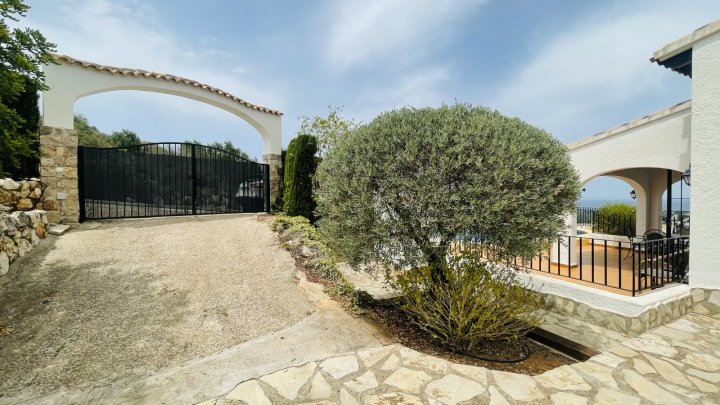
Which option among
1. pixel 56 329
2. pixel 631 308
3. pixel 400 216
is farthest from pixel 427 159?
pixel 56 329

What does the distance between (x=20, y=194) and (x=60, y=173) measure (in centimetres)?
87

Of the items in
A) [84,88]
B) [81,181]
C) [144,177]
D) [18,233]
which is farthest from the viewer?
[144,177]

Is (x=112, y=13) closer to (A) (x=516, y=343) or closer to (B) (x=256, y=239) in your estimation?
(B) (x=256, y=239)

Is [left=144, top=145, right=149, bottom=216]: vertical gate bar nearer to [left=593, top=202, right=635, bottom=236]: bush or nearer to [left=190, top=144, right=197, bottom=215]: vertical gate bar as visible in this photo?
[left=190, top=144, right=197, bottom=215]: vertical gate bar

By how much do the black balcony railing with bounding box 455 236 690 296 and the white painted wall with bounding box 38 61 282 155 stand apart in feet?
28.6

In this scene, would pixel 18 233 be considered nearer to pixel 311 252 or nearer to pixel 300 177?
pixel 311 252

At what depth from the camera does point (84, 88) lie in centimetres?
704

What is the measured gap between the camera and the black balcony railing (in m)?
3.67

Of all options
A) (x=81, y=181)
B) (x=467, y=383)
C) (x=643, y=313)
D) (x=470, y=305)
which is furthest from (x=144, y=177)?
(x=643, y=313)

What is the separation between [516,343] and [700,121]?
494 centimetres

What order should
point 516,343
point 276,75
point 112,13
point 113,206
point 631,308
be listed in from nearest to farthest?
point 516,343
point 631,308
point 112,13
point 113,206
point 276,75

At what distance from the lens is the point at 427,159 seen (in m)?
3.17

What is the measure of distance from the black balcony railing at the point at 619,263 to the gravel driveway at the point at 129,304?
292cm

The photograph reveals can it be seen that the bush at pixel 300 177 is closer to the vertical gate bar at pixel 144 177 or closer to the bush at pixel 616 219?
the vertical gate bar at pixel 144 177
